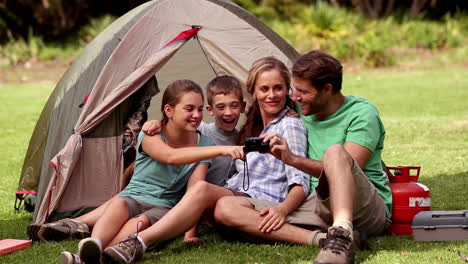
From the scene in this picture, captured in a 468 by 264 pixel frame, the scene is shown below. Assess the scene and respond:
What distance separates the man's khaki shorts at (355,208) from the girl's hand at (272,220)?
2.9 inches

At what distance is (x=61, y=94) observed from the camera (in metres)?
5.62

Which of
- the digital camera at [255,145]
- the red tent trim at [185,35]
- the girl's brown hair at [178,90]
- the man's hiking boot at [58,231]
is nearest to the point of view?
the digital camera at [255,145]

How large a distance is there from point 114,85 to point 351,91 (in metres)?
8.29

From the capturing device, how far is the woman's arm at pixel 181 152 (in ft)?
12.5

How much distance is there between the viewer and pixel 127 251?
3699 mm

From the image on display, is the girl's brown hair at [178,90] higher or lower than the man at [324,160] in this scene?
higher

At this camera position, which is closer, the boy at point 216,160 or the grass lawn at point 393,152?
the grass lawn at point 393,152

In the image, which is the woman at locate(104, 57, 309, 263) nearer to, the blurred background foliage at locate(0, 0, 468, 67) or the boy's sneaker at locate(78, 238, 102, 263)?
the boy's sneaker at locate(78, 238, 102, 263)

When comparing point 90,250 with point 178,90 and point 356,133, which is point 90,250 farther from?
point 356,133

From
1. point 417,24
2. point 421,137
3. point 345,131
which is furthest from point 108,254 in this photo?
point 417,24

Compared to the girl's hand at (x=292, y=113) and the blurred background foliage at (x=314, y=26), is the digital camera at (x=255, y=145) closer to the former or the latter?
the girl's hand at (x=292, y=113)

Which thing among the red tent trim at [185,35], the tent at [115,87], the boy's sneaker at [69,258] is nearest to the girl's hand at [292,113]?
the tent at [115,87]

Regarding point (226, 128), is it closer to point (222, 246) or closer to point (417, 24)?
point (222, 246)

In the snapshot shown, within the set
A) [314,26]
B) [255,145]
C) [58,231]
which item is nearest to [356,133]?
[255,145]
